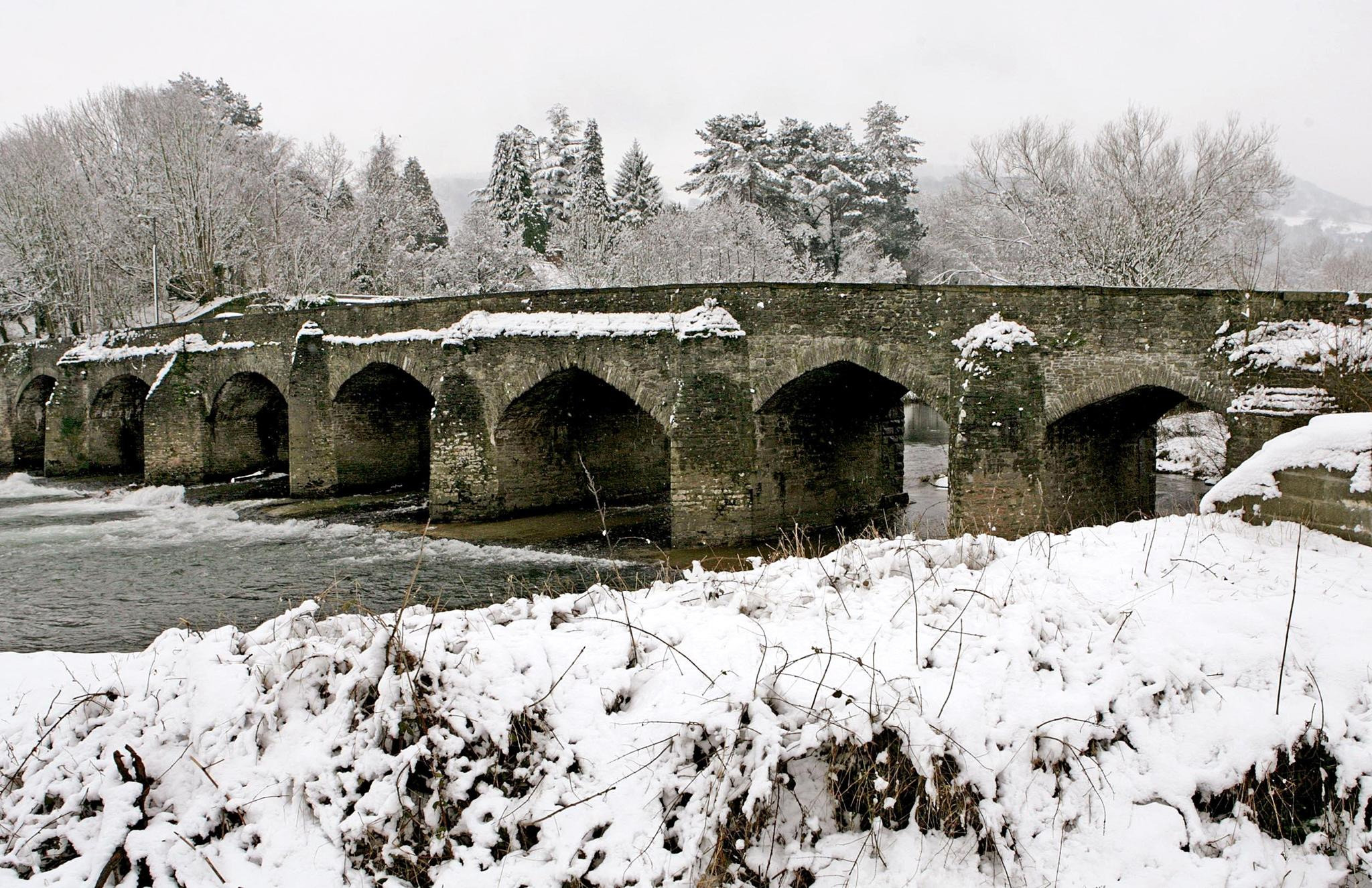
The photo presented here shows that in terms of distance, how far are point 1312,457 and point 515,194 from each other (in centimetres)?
5429

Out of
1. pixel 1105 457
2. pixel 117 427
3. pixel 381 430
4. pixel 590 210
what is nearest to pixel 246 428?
pixel 381 430

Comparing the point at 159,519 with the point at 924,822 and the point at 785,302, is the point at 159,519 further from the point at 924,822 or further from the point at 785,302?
the point at 924,822

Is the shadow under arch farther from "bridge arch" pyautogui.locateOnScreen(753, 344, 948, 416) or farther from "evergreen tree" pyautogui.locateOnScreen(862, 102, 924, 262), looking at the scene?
"evergreen tree" pyautogui.locateOnScreen(862, 102, 924, 262)

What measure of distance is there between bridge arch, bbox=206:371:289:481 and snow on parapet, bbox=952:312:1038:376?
1852 centimetres

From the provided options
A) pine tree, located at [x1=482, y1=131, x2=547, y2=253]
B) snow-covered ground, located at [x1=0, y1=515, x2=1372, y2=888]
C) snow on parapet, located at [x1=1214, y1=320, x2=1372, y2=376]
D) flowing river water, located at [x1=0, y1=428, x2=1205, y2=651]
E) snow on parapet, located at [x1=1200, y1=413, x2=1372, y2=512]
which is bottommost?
flowing river water, located at [x1=0, y1=428, x2=1205, y2=651]

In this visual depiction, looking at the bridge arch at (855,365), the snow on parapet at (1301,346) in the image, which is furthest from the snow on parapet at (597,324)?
the snow on parapet at (1301,346)

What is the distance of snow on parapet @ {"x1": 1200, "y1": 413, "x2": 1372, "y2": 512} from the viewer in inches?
203

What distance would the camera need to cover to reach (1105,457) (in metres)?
14.6

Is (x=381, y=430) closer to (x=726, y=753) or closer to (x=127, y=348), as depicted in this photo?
(x=127, y=348)

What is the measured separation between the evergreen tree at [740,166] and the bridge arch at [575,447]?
20.8 meters

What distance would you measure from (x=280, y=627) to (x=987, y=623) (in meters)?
3.70

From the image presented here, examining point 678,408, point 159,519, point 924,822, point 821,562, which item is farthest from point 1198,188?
point 159,519

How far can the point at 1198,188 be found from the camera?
2284 centimetres

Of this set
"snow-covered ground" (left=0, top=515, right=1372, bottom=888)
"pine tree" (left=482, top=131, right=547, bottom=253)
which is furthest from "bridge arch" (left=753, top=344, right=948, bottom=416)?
"pine tree" (left=482, top=131, right=547, bottom=253)
